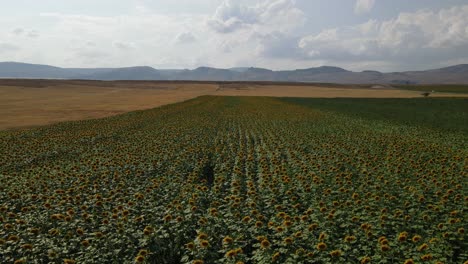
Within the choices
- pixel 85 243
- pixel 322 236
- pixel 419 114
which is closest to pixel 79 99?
pixel 419 114

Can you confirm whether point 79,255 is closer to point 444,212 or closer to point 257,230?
point 257,230

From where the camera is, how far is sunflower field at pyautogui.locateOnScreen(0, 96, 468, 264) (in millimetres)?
7047

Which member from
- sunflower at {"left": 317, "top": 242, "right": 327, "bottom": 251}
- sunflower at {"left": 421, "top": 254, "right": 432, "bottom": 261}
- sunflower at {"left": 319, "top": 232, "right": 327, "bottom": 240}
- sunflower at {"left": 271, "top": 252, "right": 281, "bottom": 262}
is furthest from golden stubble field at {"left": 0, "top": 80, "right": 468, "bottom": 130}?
sunflower at {"left": 421, "top": 254, "right": 432, "bottom": 261}

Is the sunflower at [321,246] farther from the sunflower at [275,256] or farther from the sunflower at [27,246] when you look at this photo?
the sunflower at [27,246]

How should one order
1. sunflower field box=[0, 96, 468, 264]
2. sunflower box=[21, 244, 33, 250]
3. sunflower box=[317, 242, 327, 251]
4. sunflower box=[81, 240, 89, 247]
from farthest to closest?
sunflower box=[81, 240, 89, 247] < sunflower box=[21, 244, 33, 250] < sunflower field box=[0, 96, 468, 264] < sunflower box=[317, 242, 327, 251]

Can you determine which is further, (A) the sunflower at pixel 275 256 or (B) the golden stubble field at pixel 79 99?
(B) the golden stubble field at pixel 79 99

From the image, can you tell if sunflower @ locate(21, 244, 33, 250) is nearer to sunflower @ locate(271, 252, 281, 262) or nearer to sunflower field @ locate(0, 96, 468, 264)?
sunflower field @ locate(0, 96, 468, 264)

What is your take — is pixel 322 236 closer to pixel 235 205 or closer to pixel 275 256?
pixel 275 256

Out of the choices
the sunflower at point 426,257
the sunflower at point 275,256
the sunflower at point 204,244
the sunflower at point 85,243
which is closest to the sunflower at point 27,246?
the sunflower at point 85,243

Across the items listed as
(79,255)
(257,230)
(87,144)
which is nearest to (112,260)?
(79,255)

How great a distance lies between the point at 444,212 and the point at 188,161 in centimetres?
966

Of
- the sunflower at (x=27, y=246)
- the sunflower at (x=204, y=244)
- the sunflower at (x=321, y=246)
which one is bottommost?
the sunflower at (x=27, y=246)

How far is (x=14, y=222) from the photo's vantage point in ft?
28.6

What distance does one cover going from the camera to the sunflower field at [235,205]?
705 centimetres
